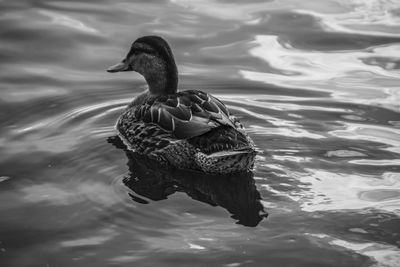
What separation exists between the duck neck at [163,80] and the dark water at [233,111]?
71cm

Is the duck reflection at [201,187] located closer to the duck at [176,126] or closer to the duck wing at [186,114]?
the duck at [176,126]

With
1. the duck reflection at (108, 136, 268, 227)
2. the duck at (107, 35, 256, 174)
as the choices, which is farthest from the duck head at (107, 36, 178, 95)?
the duck reflection at (108, 136, 268, 227)

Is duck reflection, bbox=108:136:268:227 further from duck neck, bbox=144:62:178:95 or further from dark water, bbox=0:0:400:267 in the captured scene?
duck neck, bbox=144:62:178:95

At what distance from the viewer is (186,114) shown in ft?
28.8

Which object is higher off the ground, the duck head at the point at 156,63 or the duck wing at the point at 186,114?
the duck head at the point at 156,63

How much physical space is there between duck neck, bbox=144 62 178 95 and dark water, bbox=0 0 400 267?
27.8 inches

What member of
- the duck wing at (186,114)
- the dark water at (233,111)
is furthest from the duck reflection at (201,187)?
the duck wing at (186,114)

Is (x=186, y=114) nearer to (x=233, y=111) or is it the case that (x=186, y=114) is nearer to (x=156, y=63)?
(x=156, y=63)

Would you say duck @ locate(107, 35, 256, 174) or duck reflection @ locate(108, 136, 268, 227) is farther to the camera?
duck @ locate(107, 35, 256, 174)

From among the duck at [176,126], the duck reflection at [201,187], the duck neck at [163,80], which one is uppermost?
the duck neck at [163,80]

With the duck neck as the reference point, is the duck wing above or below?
below

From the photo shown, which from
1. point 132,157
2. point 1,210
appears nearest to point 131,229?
Result: point 1,210

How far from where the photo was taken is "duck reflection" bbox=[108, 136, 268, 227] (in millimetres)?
7836

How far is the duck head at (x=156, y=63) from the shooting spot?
9914mm
